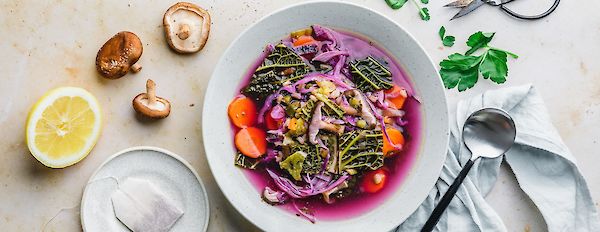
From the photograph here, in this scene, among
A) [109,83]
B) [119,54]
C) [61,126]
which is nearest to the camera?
[61,126]

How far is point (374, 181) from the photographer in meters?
3.34

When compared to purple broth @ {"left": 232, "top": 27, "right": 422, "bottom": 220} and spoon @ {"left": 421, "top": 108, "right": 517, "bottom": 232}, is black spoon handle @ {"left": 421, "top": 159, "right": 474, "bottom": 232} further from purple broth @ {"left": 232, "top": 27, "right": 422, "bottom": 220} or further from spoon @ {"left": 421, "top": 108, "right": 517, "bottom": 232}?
purple broth @ {"left": 232, "top": 27, "right": 422, "bottom": 220}

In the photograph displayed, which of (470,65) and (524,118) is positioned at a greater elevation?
(470,65)

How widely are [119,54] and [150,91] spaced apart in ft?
0.73

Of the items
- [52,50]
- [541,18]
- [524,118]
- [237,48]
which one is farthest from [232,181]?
[541,18]

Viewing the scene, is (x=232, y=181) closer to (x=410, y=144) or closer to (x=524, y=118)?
(x=410, y=144)

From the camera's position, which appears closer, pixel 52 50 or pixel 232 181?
pixel 232 181

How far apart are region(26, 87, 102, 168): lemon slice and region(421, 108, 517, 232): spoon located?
5.36 ft

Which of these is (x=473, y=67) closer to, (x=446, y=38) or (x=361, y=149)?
(x=446, y=38)

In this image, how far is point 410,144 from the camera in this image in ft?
11.1

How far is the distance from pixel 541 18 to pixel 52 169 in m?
2.52

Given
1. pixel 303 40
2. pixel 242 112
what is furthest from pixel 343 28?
pixel 242 112

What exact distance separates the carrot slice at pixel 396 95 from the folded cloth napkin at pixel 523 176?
32 cm

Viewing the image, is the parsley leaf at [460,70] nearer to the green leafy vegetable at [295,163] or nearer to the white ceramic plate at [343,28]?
the white ceramic plate at [343,28]
